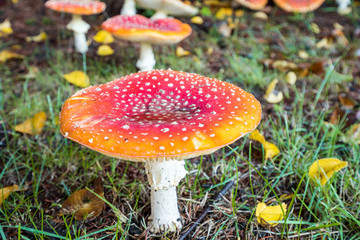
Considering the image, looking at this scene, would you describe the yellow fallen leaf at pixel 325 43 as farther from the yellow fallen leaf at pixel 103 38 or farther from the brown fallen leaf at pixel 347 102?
the yellow fallen leaf at pixel 103 38

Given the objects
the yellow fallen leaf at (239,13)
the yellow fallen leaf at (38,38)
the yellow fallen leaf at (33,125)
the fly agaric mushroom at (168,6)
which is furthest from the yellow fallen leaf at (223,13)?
the yellow fallen leaf at (33,125)

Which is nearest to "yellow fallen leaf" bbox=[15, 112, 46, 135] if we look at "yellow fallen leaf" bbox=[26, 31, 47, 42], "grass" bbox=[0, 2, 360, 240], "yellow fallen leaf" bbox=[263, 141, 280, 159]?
"grass" bbox=[0, 2, 360, 240]

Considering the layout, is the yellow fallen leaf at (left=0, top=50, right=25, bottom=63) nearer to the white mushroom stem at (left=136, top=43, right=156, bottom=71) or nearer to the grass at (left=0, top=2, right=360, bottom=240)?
the grass at (left=0, top=2, right=360, bottom=240)

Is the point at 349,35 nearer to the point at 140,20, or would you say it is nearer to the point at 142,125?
the point at 140,20

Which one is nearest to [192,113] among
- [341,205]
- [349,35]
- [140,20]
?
[341,205]

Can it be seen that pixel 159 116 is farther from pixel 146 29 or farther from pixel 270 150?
pixel 146 29

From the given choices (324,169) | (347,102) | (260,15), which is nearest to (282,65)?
(347,102)
